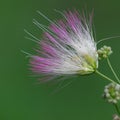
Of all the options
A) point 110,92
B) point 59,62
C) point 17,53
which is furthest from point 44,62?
point 17,53

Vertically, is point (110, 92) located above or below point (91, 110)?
below

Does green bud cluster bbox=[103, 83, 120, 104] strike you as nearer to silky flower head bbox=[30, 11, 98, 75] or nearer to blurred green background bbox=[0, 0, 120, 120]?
silky flower head bbox=[30, 11, 98, 75]

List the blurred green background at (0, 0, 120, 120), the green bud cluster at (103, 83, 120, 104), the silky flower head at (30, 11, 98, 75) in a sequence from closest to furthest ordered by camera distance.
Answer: the green bud cluster at (103, 83, 120, 104) → the silky flower head at (30, 11, 98, 75) → the blurred green background at (0, 0, 120, 120)

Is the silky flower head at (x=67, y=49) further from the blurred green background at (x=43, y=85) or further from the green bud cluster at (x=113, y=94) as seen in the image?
the blurred green background at (x=43, y=85)

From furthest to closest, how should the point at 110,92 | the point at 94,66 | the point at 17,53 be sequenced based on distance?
1. the point at 17,53
2. the point at 94,66
3. the point at 110,92

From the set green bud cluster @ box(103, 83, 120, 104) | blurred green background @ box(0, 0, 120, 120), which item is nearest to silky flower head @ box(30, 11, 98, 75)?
green bud cluster @ box(103, 83, 120, 104)

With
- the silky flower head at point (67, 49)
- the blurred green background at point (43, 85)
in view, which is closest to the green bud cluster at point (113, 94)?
the silky flower head at point (67, 49)

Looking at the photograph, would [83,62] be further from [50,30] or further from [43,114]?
[43,114]
